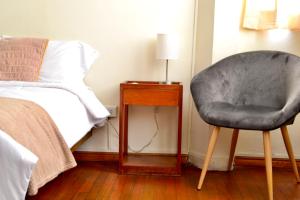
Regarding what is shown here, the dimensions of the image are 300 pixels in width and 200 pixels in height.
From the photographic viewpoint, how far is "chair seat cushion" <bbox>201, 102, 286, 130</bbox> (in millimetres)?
1797

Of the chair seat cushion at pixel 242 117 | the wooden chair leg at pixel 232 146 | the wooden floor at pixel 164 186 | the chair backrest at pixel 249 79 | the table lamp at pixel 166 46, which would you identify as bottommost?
the wooden floor at pixel 164 186

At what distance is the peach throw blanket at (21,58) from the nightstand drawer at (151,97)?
62 cm

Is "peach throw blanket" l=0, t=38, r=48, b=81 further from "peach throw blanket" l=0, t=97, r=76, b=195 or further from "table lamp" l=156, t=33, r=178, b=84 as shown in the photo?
"table lamp" l=156, t=33, r=178, b=84

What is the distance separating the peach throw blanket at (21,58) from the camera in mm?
→ 2104

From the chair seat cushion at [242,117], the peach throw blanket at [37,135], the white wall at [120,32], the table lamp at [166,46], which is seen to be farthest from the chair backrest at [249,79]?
the peach throw blanket at [37,135]

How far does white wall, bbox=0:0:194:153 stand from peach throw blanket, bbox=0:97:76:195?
3.79 feet

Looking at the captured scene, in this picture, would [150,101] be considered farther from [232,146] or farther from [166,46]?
[232,146]

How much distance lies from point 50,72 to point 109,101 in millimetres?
581

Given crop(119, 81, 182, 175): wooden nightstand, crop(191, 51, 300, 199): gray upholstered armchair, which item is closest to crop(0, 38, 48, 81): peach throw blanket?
crop(119, 81, 182, 175): wooden nightstand

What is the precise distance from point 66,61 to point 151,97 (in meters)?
0.65

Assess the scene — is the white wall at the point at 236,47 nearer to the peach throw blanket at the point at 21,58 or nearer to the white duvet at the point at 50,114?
the white duvet at the point at 50,114

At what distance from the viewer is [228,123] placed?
189 centimetres

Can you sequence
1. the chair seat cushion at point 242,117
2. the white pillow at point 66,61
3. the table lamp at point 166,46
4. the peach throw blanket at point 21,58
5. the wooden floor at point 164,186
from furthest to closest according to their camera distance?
the table lamp at point 166,46 → the white pillow at point 66,61 → the peach throw blanket at point 21,58 → the wooden floor at point 164,186 → the chair seat cushion at point 242,117

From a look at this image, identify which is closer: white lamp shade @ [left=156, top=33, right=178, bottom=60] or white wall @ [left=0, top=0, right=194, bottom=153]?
white lamp shade @ [left=156, top=33, right=178, bottom=60]
